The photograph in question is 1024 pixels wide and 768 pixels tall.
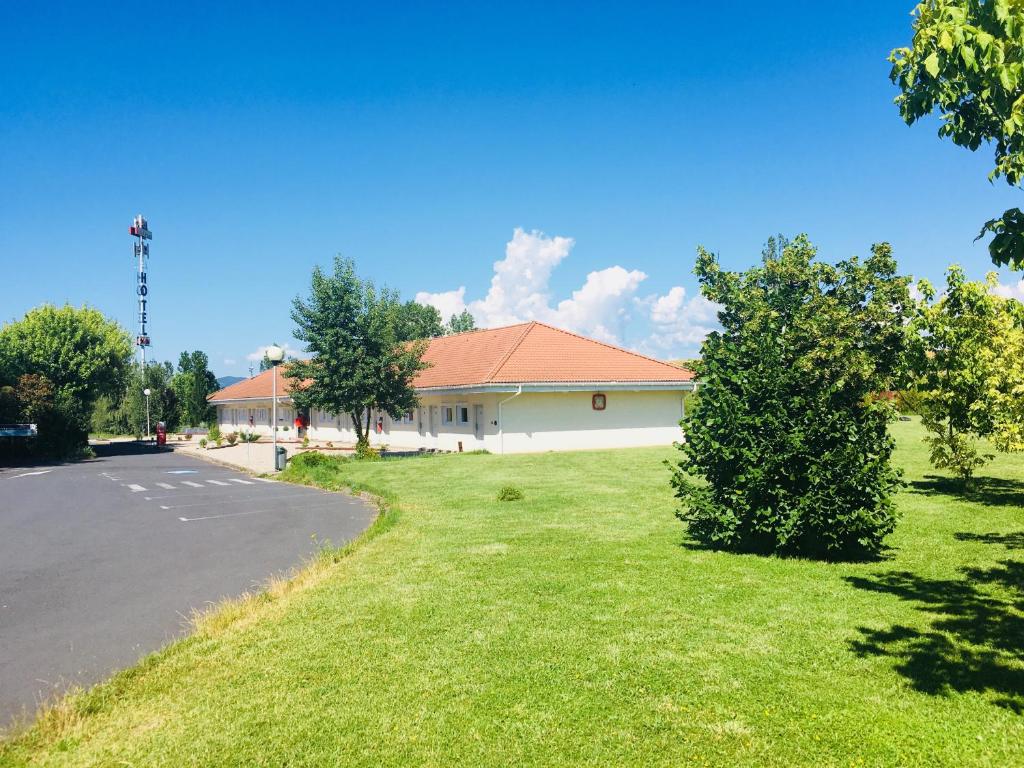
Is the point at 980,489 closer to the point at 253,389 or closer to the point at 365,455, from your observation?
the point at 365,455

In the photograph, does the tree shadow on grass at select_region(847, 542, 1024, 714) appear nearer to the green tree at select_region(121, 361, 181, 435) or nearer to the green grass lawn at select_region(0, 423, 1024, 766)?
the green grass lawn at select_region(0, 423, 1024, 766)

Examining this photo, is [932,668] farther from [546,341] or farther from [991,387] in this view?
[546,341]

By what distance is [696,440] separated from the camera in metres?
10.0

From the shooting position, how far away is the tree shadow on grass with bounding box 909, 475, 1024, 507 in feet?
47.4

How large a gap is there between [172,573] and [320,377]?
19384 mm

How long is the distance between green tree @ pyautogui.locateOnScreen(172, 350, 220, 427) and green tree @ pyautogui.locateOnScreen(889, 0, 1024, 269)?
76.4 metres

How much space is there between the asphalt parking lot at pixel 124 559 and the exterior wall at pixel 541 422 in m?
11.0

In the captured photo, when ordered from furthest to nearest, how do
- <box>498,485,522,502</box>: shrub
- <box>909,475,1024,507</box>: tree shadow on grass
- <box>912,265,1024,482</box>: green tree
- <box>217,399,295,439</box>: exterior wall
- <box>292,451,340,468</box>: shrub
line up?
<box>217,399,295,439</box>: exterior wall
<box>292,451,340,468</box>: shrub
<box>498,485,522,502</box>: shrub
<box>909,475,1024,507</box>: tree shadow on grass
<box>912,265,1024,482</box>: green tree

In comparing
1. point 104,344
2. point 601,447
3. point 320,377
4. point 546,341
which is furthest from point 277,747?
point 104,344

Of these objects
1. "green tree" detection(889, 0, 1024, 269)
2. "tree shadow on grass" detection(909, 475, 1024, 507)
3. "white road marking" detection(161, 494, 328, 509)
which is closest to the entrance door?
"white road marking" detection(161, 494, 328, 509)

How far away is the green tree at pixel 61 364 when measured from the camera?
40.2 metres

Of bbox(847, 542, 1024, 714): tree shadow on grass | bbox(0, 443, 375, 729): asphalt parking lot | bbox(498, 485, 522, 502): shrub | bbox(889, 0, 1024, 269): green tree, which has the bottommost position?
bbox(0, 443, 375, 729): asphalt parking lot

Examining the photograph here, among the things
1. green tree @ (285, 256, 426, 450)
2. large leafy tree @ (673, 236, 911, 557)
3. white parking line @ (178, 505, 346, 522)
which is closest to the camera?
large leafy tree @ (673, 236, 911, 557)

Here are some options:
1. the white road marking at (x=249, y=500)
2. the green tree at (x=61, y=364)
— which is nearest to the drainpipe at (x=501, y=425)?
the white road marking at (x=249, y=500)
